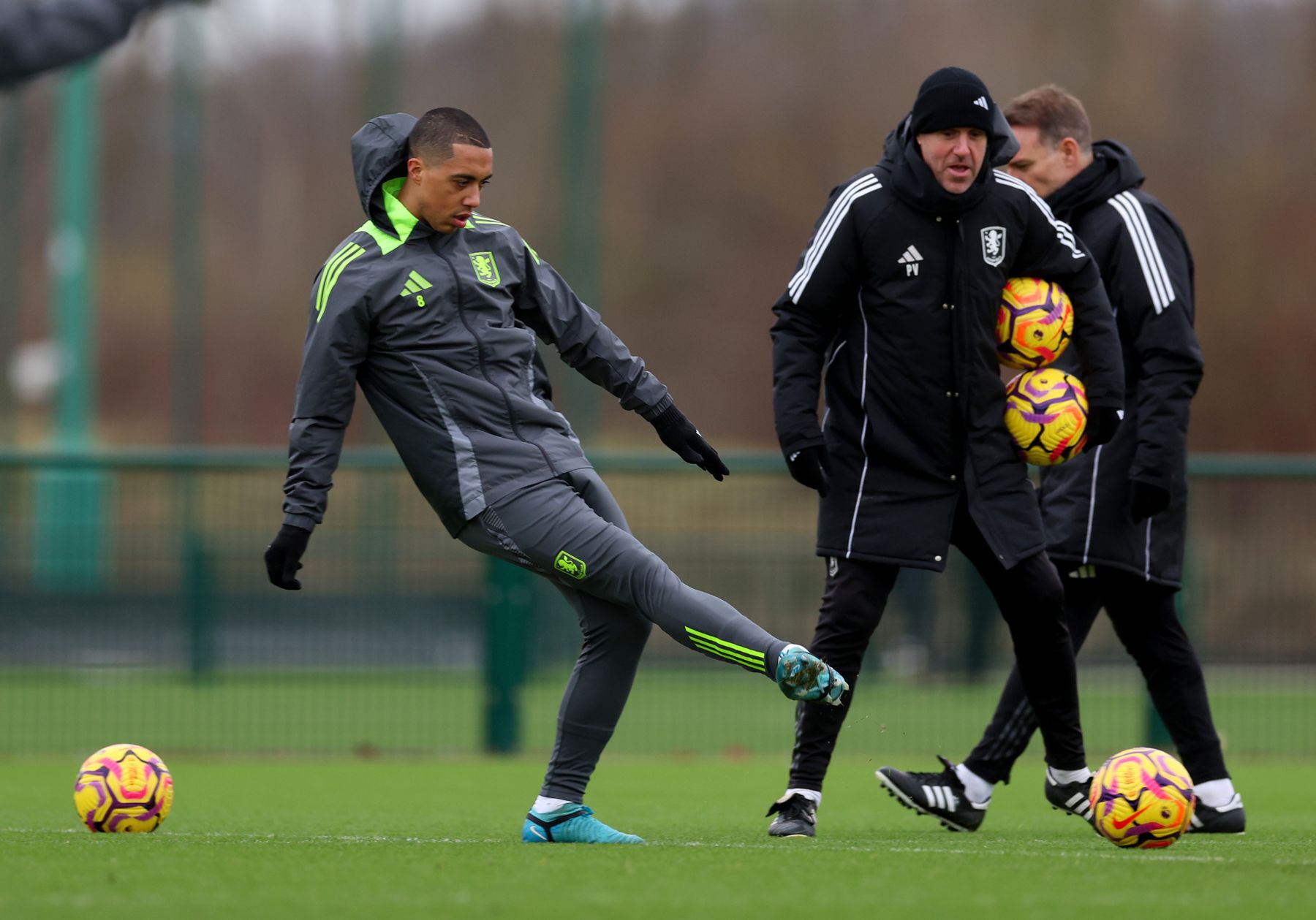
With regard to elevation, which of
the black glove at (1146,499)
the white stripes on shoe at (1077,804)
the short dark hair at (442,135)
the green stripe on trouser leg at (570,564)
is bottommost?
the white stripes on shoe at (1077,804)

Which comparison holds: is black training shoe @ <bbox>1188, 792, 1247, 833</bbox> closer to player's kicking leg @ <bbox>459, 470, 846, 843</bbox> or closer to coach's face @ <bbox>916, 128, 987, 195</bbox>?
player's kicking leg @ <bbox>459, 470, 846, 843</bbox>

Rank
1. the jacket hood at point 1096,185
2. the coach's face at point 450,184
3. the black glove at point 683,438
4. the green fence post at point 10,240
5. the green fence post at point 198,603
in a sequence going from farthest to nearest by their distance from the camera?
the green fence post at point 10,240, the green fence post at point 198,603, the jacket hood at point 1096,185, the black glove at point 683,438, the coach's face at point 450,184

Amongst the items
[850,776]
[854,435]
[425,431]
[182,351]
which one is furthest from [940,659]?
[182,351]

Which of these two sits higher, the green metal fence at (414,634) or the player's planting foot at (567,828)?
the player's planting foot at (567,828)

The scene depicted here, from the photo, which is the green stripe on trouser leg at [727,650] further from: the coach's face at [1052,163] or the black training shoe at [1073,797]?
the coach's face at [1052,163]

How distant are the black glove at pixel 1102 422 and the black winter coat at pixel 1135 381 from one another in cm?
31

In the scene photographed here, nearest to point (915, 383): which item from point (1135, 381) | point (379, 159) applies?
point (1135, 381)

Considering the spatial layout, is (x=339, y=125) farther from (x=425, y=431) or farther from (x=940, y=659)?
(x=425, y=431)

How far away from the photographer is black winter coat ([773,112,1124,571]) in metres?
6.57

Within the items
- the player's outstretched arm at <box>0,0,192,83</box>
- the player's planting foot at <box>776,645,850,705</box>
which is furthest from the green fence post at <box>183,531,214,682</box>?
the player's outstretched arm at <box>0,0,192,83</box>

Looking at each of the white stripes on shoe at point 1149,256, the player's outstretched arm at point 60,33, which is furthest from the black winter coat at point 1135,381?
the player's outstretched arm at point 60,33

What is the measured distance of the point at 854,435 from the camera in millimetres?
6684

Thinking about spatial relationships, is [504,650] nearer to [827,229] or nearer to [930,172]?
[827,229]

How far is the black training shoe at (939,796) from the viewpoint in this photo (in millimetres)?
6832
